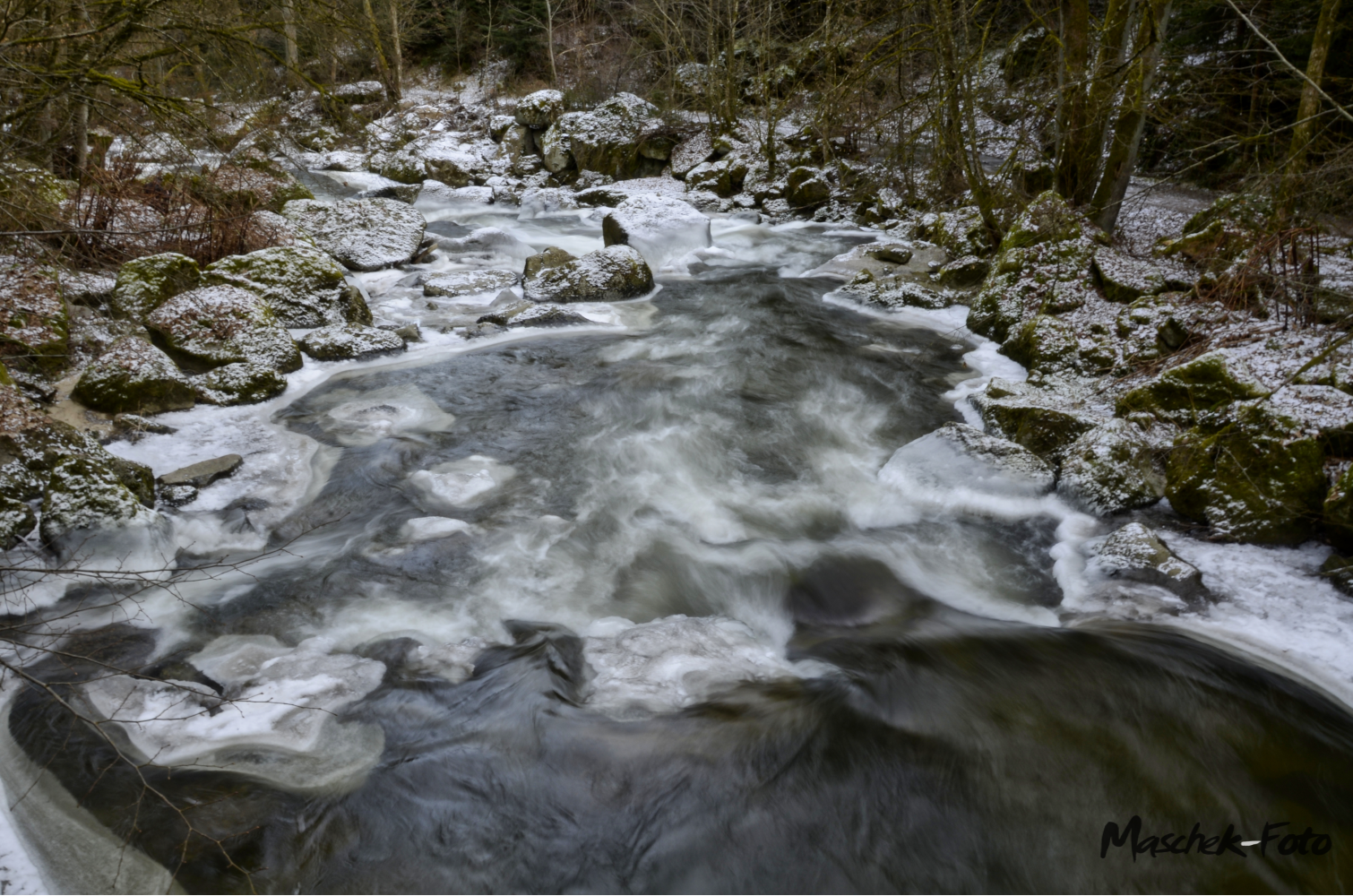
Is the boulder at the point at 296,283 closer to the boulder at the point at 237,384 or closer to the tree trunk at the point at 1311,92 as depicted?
the boulder at the point at 237,384

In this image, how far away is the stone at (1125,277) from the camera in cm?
759

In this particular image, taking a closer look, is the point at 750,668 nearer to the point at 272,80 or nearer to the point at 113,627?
the point at 113,627

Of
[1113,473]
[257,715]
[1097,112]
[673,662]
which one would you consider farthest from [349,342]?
[1097,112]

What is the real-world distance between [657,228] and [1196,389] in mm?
8851

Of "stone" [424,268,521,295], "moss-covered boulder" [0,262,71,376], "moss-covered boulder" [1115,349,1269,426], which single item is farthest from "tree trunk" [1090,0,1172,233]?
"moss-covered boulder" [0,262,71,376]

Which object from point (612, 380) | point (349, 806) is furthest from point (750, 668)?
point (612, 380)

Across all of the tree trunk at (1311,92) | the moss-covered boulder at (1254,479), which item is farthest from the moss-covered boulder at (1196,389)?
the tree trunk at (1311,92)

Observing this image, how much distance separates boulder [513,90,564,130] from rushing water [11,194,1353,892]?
16482 millimetres

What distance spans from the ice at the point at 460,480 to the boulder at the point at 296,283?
3277 mm

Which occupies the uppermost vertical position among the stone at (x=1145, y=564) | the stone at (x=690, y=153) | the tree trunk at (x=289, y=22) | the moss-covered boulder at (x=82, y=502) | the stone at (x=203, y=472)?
the stone at (x=690, y=153)

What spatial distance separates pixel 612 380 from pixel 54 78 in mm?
4796

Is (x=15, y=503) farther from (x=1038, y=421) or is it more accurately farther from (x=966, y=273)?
Result: (x=966, y=273)

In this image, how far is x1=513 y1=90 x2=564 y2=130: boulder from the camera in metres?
20.6

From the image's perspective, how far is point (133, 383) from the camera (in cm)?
609
